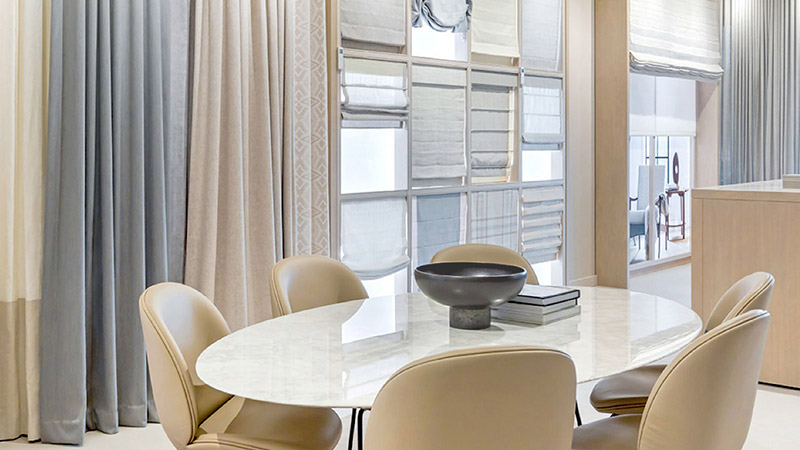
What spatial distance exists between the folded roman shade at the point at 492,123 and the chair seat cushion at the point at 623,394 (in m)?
2.79

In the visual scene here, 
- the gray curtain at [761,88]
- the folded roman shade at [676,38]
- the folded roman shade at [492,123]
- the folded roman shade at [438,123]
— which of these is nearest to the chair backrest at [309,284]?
the folded roman shade at [438,123]

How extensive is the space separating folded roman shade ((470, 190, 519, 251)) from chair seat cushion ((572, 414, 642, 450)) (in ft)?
9.96

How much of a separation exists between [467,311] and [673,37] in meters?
5.59

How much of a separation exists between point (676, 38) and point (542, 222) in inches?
97.9

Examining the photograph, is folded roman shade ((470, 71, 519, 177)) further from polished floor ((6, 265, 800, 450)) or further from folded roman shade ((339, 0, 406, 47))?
polished floor ((6, 265, 800, 450))

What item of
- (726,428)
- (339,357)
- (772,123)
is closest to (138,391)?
(339,357)

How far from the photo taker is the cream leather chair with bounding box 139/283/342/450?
1888 mm

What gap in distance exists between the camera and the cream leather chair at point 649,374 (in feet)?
6.54

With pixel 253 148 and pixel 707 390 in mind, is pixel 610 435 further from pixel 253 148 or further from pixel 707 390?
pixel 253 148

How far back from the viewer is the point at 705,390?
1.59 m

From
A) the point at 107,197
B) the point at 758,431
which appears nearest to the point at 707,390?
the point at 758,431

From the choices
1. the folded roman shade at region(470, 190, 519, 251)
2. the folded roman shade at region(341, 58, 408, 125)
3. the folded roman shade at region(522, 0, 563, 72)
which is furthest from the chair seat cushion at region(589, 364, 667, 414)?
the folded roman shade at region(522, 0, 563, 72)

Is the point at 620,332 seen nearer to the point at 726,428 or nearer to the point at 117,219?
the point at 726,428

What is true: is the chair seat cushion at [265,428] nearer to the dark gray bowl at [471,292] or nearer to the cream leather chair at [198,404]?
the cream leather chair at [198,404]
